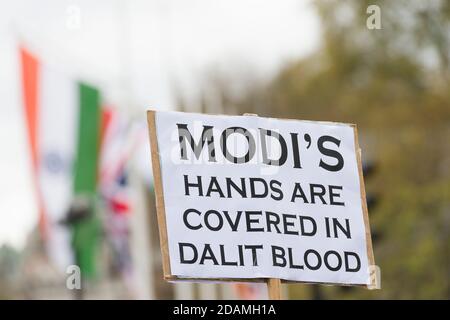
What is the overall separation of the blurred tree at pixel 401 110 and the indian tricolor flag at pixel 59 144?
38.4 feet

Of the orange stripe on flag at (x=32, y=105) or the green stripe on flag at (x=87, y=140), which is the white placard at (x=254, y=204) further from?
the green stripe on flag at (x=87, y=140)

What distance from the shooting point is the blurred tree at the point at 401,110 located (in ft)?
135

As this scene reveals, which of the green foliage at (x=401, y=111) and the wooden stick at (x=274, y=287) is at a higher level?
the green foliage at (x=401, y=111)

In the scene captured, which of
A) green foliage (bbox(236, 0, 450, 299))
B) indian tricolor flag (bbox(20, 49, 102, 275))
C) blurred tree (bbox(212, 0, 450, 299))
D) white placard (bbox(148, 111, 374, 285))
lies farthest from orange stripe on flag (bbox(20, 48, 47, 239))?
white placard (bbox(148, 111, 374, 285))

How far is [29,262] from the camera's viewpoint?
96000 millimetres

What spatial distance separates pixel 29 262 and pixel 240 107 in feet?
110

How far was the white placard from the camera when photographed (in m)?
9.14

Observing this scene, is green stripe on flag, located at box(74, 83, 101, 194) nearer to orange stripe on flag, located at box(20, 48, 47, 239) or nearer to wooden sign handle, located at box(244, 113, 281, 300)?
orange stripe on flag, located at box(20, 48, 47, 239)

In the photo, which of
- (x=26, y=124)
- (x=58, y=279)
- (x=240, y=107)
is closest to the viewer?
(x=26, y=124)

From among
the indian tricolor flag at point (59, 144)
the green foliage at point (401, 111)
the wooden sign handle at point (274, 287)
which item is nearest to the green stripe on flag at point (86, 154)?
the indian tricolor flag at point (59, 144)

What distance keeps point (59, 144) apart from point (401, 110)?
839 inches

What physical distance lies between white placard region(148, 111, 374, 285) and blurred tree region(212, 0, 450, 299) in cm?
2750
